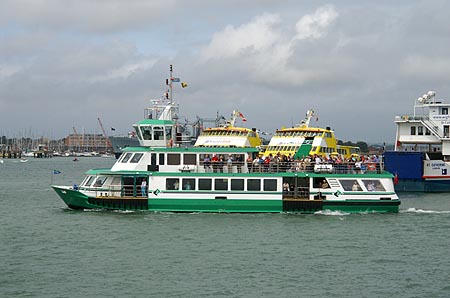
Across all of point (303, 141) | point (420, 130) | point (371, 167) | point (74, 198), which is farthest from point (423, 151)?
point (74, 198)

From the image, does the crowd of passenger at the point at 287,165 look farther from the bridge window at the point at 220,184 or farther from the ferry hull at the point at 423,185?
the ferry hull at the point at 423,185

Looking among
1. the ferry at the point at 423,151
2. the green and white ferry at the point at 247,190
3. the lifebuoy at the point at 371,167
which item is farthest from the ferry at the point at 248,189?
the ferry at the point at 423,151

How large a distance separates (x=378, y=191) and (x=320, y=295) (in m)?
16.9

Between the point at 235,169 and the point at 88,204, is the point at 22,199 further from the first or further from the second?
the point at 235,169

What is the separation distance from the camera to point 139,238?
105 feet

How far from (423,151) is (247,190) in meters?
28.7

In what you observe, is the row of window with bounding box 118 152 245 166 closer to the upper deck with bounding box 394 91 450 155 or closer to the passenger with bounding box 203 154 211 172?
the passenger with bounding box 203 154 211 172

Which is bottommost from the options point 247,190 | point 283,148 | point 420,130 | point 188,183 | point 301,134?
point 247,190

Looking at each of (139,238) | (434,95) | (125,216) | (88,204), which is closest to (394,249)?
(139,238)

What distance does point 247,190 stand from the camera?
38688 millimetres

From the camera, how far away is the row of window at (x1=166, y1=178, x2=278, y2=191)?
3866cm

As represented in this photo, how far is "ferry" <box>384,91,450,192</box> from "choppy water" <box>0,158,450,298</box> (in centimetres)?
1761

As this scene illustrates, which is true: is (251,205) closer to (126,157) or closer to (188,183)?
(188,183)

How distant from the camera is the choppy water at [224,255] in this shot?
2358 cm
